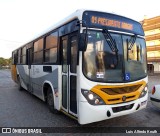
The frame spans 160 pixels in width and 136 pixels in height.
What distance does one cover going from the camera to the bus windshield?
15.9ft

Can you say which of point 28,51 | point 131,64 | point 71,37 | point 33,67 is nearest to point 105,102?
point 131,64

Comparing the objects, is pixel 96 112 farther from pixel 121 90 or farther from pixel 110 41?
pixel 110 41

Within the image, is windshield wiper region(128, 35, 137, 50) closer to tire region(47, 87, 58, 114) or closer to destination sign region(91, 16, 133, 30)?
destination sign region(91, 16, 133, 30)

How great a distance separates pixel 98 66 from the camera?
16.0 ft

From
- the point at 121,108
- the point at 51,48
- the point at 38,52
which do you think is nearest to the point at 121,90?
the point at 121,108

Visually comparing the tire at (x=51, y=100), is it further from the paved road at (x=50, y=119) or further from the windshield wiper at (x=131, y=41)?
the windshield wiper at (x=131, y=41)

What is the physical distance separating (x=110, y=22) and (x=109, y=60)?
1.03 m

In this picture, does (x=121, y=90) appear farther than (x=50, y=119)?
No

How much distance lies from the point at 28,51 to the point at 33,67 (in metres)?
1.48

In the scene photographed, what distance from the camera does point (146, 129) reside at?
17.8 ft

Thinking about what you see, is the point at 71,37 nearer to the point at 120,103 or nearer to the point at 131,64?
the point at 131,64

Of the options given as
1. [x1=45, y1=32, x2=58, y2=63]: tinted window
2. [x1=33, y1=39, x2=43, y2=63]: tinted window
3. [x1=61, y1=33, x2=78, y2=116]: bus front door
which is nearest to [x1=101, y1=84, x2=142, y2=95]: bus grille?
[x1=61, y1=33, x2=78, y2=116]: bus front door

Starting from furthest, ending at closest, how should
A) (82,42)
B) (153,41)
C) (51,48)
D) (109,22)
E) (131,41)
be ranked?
(153,41)
(51,48)
(131,41)
(109,22)
(82,42)

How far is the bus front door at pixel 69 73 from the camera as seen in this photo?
5184 mm
